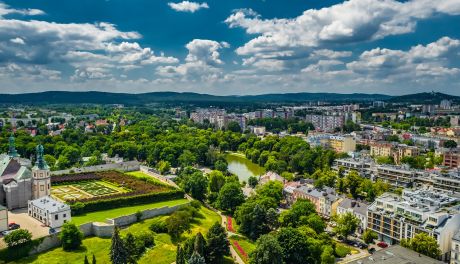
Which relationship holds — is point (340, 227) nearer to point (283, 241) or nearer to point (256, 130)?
point (283, 241)

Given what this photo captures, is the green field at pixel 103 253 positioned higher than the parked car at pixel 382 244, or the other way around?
the green field at pixel 103 253

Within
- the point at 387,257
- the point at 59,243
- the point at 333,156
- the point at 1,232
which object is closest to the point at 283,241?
the point at 387,257

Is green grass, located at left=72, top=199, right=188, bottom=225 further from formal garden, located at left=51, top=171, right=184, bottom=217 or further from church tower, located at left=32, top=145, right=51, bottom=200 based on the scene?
church tower, located at left=32, top=145, right=51, bottom=200

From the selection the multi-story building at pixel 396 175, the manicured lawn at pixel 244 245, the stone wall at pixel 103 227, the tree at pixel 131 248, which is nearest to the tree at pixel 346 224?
the manicured lawn at pixel 244 245

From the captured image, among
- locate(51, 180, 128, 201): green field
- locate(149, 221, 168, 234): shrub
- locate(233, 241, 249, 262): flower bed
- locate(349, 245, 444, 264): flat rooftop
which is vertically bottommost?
locate(233, 241, 249, 262): flower bed

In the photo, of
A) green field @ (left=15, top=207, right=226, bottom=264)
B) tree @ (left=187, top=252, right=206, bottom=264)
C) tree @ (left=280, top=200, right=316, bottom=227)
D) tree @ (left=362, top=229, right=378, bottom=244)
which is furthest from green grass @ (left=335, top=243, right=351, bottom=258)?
tree @ (left=187, top=252, right=206, bottom=264)

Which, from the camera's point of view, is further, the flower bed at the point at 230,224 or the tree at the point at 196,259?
the flower bed at the point at 230,224

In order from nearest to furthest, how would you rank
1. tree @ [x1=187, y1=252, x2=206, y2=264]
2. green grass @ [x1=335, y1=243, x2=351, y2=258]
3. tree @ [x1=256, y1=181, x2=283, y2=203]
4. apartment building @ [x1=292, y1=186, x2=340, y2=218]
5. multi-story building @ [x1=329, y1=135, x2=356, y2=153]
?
tree @ [x1=187, y1=252, x2=206, y2=264] → green grass @ [x1=335, y1=243, x2=351, y2=258] → apartment building @ [x1=292, y1=186, x2=340, y2=218] → tree @ [x1=256, y1=181, x2=283, y2=203] → multi-story building @ [x1=329, y1=135, x2=356, y2=153]

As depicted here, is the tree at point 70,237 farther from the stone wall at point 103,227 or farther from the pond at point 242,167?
the pond at point 242,167
